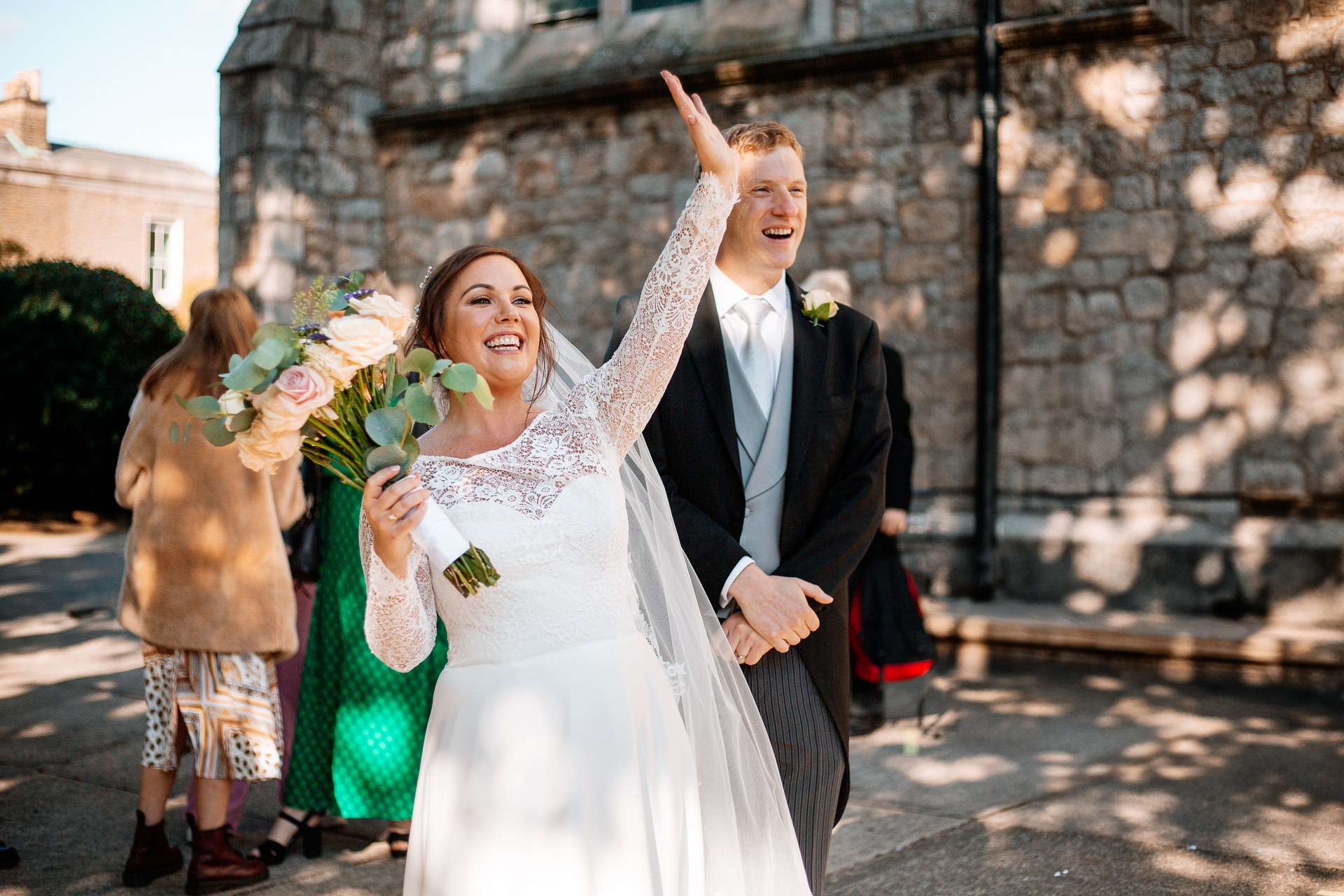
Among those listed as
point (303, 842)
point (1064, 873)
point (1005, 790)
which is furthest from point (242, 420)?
point (1005, 790)

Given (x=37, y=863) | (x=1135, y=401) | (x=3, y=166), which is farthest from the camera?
(x=3, y=166)

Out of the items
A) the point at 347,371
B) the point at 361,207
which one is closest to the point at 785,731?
the point at 347,371

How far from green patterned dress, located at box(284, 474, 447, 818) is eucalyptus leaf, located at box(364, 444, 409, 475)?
2096 millimetres

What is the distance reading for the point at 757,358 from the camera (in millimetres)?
2818

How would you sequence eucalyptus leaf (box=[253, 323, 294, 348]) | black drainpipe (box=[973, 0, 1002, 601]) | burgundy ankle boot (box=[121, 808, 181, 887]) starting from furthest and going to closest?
black drainpipe (box=[973, 0, 1002, 601]) < burgundy ankle boot (box=[121, 808, 181, 887]) < eucalyptus leaf (box=[253, 323, 294, 348])

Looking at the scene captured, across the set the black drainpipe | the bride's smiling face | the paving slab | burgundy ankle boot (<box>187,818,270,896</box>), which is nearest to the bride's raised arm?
the bride's smiling face

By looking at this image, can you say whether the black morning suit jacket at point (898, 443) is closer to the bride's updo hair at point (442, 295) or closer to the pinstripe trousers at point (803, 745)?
the pinstripe trousers at point (803, 745)

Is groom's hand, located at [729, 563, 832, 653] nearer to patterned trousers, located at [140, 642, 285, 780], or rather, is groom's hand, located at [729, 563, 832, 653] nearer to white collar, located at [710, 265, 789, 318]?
white collar, located at [710, 265, 789, 318]

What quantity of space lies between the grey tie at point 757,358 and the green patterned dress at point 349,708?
6.09 ft

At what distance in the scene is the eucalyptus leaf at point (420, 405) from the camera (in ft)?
6.73

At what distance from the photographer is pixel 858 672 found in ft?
17.1

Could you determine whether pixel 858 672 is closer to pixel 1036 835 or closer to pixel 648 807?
pixel 1036 835

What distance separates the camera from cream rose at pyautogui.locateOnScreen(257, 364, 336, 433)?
6.70ft

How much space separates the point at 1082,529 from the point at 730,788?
18.0 feet
